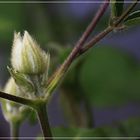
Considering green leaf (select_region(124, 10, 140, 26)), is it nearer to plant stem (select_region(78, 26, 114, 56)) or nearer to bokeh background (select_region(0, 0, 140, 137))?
plant stem (select_region(78, 26, 114, 56))

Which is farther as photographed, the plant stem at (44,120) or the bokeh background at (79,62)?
the bokeh background at (79,62)

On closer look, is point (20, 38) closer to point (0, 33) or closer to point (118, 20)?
point (118, 20)

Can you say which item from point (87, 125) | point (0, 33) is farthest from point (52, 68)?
point (0, 33)

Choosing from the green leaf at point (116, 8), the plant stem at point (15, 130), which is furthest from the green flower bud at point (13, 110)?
the green leaf at point (116, 8)

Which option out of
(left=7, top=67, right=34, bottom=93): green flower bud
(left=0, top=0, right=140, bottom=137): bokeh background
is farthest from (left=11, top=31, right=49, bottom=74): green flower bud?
(left=0, top=0, right=140, bottom=137): bokeh background

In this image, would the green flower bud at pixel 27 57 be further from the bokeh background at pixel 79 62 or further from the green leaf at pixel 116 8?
the bokeh background at pixel 79 62

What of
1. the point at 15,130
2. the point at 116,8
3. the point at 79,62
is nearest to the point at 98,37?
the point at 116,8

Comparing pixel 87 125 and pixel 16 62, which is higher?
pixel 16 62
